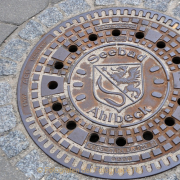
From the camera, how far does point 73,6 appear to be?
124 inches

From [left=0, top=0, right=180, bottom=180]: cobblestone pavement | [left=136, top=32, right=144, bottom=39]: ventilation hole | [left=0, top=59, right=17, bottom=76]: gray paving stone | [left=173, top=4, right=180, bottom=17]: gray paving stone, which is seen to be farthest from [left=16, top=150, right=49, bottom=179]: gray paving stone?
[left=173, top=4, right=180, bottom=17]: gray paving stone

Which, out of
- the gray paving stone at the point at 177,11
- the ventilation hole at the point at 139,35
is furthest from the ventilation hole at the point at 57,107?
the gray paving stone at the point at 177,11

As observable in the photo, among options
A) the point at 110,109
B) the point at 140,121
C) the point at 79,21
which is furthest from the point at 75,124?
the point at 79,21

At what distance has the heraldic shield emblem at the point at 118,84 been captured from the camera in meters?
2.43

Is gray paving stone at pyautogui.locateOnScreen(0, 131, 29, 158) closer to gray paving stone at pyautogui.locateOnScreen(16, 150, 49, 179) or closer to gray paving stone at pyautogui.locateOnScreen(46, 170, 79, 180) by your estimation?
gray paving stone at pyautogui.locateOnScreen(16, 150, 49, 179)

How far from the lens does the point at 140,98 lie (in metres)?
2.42

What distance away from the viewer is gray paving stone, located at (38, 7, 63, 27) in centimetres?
305

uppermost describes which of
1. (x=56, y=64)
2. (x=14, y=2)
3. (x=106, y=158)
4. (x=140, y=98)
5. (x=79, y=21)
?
(x=14, y=2)

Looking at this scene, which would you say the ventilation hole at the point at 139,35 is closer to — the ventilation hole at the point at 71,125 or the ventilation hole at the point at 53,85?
the ventilation hole at the point at 53,85

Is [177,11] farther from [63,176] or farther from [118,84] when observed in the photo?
[63,176]

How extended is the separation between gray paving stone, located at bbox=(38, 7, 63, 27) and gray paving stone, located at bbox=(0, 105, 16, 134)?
1120 millimetres

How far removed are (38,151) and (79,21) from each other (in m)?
1.54

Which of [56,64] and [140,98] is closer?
[140,98]

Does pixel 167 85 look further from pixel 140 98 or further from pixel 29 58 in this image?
pixel 29 58
